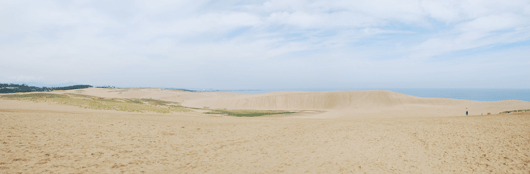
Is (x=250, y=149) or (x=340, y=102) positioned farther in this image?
(x=340, y=102)

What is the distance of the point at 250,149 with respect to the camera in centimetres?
1052

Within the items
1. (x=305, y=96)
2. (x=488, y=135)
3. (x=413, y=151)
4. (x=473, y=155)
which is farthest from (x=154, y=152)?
(x=305, y=96)

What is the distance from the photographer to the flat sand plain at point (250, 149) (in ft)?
25.9

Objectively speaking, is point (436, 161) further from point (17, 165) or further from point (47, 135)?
point (47, 135)

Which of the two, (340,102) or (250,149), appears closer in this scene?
(250,149)

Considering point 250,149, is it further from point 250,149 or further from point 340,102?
point 340,102

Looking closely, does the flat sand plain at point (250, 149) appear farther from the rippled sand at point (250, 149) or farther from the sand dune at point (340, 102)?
the sand dune at point (340, 102)

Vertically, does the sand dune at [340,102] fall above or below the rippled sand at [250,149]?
above

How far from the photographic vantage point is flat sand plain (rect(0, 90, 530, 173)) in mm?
7895

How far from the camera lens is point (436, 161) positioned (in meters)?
8.97

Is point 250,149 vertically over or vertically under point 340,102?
under

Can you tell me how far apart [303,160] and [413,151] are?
4877mm

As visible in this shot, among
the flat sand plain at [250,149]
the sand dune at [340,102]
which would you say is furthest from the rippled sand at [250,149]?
the sand dune at [340,102]

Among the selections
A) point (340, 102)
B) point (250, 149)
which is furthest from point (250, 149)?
point (340, 102)
